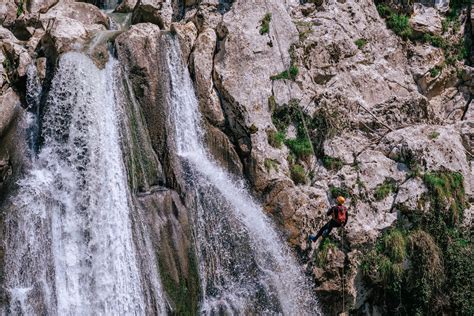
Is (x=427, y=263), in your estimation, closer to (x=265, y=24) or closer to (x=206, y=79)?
(x=206, y=79)

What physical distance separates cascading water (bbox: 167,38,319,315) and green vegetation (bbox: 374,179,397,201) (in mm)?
2935

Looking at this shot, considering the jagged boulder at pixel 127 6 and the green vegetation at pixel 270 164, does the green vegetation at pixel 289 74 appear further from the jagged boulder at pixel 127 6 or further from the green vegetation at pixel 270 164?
the jagged boulder at pixel 127 6

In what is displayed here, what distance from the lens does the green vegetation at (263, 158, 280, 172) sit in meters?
14.1

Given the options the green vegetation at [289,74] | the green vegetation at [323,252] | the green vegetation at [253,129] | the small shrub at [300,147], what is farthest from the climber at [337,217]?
the green vegetation at [289,74]

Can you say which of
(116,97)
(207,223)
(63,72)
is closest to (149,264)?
(207,223)

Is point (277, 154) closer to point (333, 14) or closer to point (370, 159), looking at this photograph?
point (370, 159)

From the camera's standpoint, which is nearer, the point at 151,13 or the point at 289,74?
the point at 289,74

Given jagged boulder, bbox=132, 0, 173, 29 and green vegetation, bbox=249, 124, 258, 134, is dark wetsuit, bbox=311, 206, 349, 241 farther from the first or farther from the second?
jagged boulder, bbox=132, 0, 173, 29

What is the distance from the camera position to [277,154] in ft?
47.6

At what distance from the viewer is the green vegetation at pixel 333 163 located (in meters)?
14.8

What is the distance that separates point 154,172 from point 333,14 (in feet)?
26.0

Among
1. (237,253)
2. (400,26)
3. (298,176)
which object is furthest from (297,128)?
(400,26)

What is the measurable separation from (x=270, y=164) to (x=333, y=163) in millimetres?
1835

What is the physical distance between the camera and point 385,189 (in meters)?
14.5
